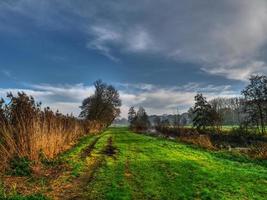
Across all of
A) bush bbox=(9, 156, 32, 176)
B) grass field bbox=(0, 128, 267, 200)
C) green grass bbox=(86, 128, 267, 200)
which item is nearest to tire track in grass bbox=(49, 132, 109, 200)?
grass field bbox=(0, 128, 267, 200)

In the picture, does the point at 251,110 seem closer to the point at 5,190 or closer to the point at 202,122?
the point at 202,122

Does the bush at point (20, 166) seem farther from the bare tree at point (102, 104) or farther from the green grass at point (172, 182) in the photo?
the bare tree at point (102, 104)

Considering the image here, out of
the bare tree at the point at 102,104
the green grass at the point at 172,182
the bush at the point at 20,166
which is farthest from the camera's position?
the bare tree at the point at 102,104

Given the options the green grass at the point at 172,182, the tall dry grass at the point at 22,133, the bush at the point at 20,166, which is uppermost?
the tall dry grass at the point at 22,133

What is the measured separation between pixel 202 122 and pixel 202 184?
47.0 m

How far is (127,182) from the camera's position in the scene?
9.39 m

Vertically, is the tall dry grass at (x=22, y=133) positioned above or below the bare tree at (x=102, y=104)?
below

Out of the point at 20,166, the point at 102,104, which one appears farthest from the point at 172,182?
the point at 102,104

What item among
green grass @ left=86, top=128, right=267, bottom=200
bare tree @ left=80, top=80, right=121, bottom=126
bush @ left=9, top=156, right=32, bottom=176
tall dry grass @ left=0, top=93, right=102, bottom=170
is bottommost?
green grass @ left=86, top=128, right=267, bottom=200

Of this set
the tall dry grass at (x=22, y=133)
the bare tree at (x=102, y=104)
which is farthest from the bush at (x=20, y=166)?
the bare tree at (x=102, y=104)

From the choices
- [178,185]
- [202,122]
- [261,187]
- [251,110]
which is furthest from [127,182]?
[202,122]

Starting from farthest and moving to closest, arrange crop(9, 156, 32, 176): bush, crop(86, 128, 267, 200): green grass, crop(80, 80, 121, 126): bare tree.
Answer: crop(80, 80, 121, 126): bare tree < crop(9, 156, 32, 176): bush < crop(86, 128, 267, 200): green grass

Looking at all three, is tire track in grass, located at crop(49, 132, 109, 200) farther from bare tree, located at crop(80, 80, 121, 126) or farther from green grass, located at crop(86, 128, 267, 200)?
bare tree, located at crop(80, 80, 121, 126)

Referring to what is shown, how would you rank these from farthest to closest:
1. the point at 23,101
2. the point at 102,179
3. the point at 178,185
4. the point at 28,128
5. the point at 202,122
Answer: the point at 202,122, the point at 23,101, the point at 28,128, the point at 102,179, the point at 178,185
